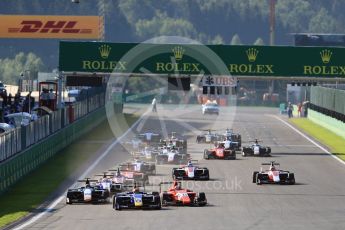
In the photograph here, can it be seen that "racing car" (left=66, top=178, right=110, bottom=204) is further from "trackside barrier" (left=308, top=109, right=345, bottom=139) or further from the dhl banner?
the dhl banner

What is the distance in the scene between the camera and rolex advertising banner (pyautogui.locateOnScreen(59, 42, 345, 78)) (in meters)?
66.2

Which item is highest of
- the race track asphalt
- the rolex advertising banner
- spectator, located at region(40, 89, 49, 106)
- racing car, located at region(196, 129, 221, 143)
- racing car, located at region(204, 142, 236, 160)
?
the rolex advertising banner

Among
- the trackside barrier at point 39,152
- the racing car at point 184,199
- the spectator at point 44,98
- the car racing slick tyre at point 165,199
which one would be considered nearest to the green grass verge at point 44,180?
the trackside barrier at point 39,152

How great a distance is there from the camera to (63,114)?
66.2m

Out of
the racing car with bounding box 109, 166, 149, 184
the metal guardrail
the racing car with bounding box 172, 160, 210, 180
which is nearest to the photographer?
the metal guardrail

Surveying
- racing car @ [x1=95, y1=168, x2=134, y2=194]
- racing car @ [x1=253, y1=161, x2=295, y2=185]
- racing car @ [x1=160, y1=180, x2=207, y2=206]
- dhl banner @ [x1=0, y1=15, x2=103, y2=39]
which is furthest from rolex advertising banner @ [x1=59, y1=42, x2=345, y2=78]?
racing car @ [x1=160, y1=180, x2=207, y2=206]

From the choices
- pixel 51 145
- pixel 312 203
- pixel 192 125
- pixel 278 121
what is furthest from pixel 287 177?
pixel 278 121

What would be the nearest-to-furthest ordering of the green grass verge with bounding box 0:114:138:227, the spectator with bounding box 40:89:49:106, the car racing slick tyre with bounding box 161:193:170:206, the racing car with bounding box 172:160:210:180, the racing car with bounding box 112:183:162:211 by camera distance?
the racing car with bounding box 112:183:162:211 < the green grass verge with bounding box 0:114:138:227 < the car racing slick tyre with bounding box 161:193:170:206 < the racing car with bounding box 172:160:210:180 < the spectator with bounding box 40:89:49:106

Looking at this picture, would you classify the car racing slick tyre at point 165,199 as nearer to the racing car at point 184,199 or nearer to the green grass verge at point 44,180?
the racing car at point 184,199

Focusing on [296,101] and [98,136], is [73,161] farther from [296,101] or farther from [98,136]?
[296,101]

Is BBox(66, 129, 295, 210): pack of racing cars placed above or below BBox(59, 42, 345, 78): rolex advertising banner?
below

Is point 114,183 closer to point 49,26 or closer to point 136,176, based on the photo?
point 136,176

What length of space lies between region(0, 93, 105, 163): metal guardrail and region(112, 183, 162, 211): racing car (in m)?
6.95

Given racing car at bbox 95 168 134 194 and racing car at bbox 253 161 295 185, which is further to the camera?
racing car at bbox 253 161 295 185
